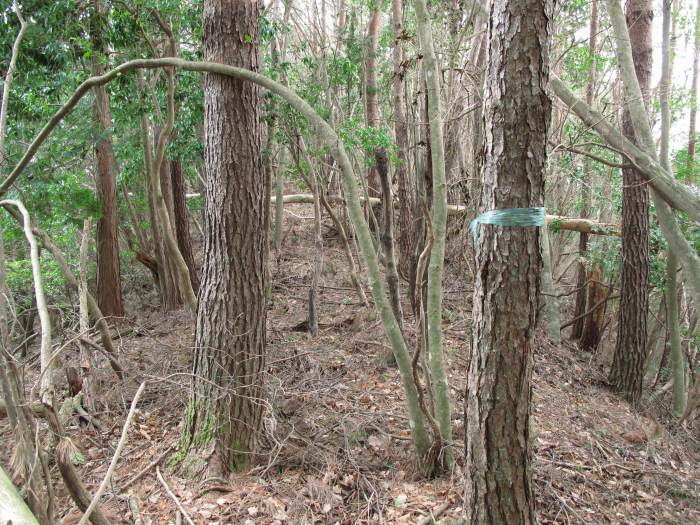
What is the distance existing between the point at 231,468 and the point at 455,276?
7.60 metres

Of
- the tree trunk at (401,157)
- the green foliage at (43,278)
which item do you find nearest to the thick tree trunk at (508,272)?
the tree trunk at (401,157)

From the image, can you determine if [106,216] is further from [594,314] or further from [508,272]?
[594,314]

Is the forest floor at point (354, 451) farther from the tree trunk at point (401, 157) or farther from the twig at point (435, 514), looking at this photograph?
the tree trunk at point (401, 157)

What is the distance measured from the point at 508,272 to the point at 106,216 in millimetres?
9530

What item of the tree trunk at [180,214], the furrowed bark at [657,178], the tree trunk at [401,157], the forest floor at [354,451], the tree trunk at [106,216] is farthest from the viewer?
the tree trunk at [180,214]

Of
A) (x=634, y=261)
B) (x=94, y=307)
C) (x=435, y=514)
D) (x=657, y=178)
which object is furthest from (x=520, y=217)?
(x=634, y=261)

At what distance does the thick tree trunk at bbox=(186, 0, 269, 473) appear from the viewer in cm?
432

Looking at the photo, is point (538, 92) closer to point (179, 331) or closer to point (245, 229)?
point (245, 229)

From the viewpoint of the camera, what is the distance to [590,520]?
4070 millimetres

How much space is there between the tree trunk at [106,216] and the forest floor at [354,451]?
2.91 meters

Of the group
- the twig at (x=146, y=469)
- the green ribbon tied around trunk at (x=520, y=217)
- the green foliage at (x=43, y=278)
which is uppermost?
the green ribbon tied around trunk at (x=520, y=217)

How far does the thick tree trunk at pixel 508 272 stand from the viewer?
A: 9.11 ft

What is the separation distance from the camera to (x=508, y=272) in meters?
2.87

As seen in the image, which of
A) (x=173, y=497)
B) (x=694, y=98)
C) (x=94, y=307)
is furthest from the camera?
(x=694, y=98)
